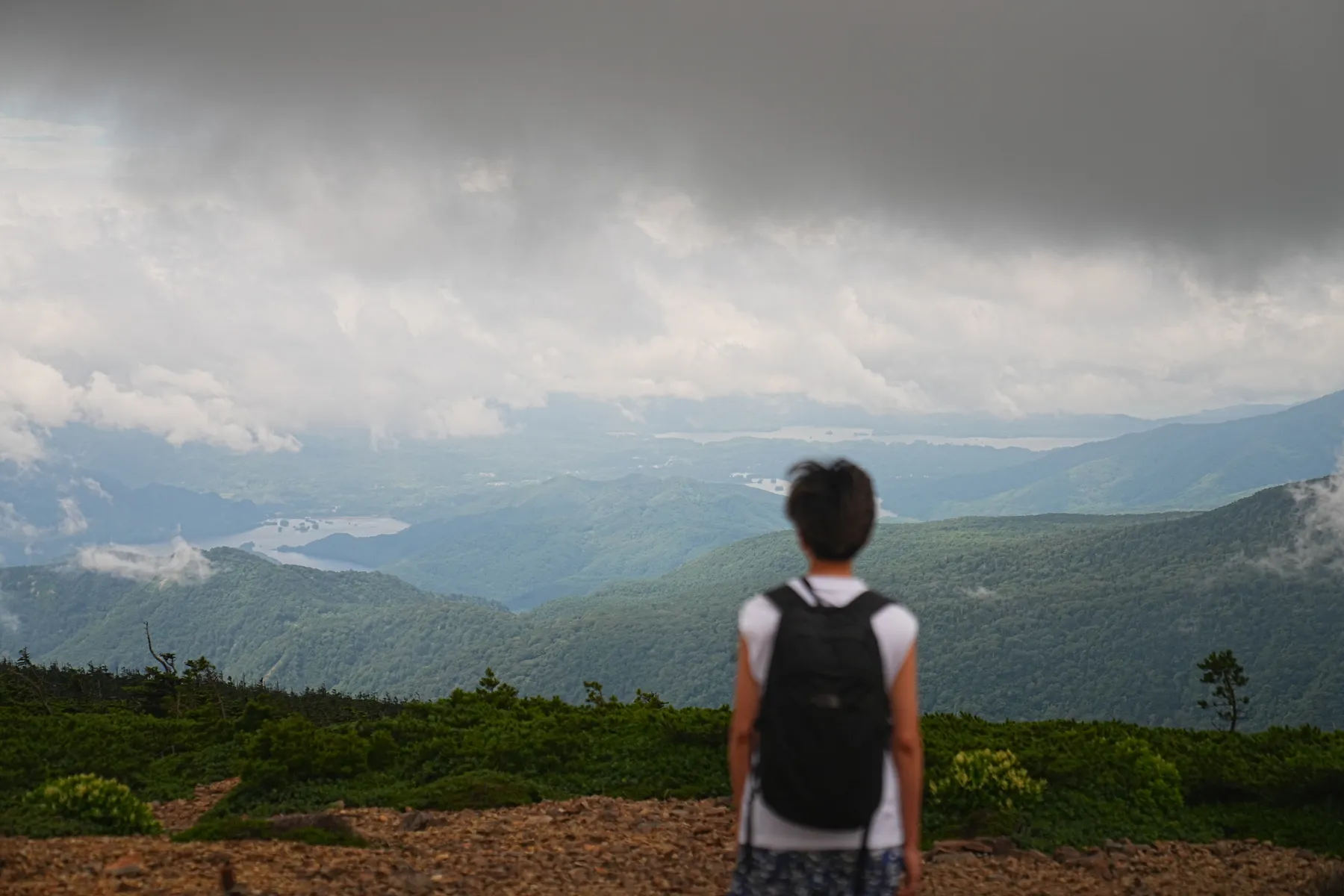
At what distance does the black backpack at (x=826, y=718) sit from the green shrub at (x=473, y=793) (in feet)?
30.5

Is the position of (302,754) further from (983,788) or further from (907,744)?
(907,744)

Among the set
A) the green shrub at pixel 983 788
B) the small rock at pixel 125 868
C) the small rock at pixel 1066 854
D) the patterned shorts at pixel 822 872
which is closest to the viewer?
the patterned shorts at pixel 822 872

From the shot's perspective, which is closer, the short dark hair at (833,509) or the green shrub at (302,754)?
the short dark hair at (833,509)

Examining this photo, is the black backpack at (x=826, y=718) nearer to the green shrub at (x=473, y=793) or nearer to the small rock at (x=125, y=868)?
the small rock at (x=125, y=868)

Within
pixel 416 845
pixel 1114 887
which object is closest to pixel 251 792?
pixel 416 845

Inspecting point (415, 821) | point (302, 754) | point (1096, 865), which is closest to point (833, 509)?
point (1096, 865)

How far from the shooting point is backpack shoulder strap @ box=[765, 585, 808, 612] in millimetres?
4988

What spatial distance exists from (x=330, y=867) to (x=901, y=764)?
694cm

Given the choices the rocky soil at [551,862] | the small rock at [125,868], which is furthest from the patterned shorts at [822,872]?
the small rock at [125,868]

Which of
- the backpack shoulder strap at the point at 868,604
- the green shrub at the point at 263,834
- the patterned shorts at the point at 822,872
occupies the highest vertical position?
the backpack shoulder strap at the point at 868,604

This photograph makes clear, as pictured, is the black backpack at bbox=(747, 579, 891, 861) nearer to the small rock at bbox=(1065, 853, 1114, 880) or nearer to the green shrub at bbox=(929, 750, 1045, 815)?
the small rock at bbox=(1065, 853, 1114, 880)

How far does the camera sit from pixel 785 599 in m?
5.02

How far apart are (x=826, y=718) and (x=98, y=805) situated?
34.0 feet

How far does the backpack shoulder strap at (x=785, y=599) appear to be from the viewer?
4988 millimetres
